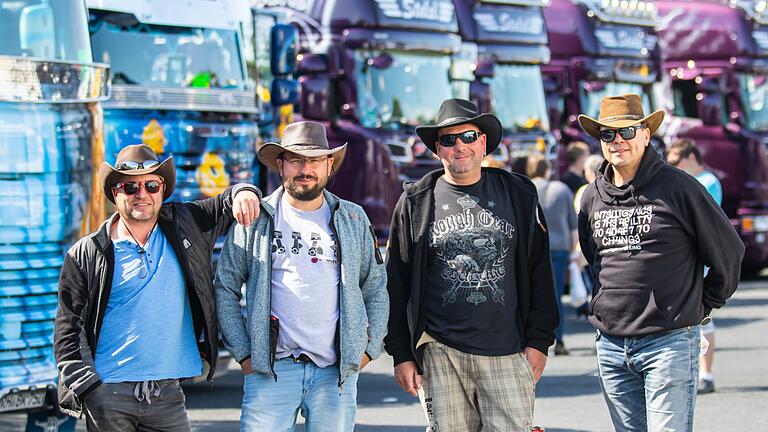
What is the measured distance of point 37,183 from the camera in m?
7.25

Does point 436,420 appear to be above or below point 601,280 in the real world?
below

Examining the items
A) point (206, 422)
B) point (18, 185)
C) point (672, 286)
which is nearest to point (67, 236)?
point (18, 185)

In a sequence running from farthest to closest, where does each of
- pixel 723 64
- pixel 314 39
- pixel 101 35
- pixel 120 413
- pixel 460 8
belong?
pixel 723 64 < pixel 460 8 < pixel 314 39 < pixel 101 35 < pixel 120 413

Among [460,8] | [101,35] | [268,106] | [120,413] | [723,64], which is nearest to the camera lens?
[120,413]

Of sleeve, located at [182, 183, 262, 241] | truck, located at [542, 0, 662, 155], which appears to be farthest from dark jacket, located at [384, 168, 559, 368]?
truck, located at [542, 0, 662, 155]

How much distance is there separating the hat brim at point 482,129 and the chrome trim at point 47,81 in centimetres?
269

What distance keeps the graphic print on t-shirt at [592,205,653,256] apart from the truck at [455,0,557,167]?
9.73 meters

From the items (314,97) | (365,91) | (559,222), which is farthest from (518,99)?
(559,222)

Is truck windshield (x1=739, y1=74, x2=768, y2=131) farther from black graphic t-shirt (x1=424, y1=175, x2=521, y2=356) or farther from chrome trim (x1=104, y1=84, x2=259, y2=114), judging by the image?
black graphic t-shirt (x1=424, y1=175, x2=521, y2=356)

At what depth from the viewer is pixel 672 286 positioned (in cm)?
543

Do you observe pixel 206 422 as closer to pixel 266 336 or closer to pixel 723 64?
pixel 266 336

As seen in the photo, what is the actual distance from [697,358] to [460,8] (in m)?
10.5

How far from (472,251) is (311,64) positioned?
25.6ft

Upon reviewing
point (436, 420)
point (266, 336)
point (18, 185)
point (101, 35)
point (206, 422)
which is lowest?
point (206, 422)
